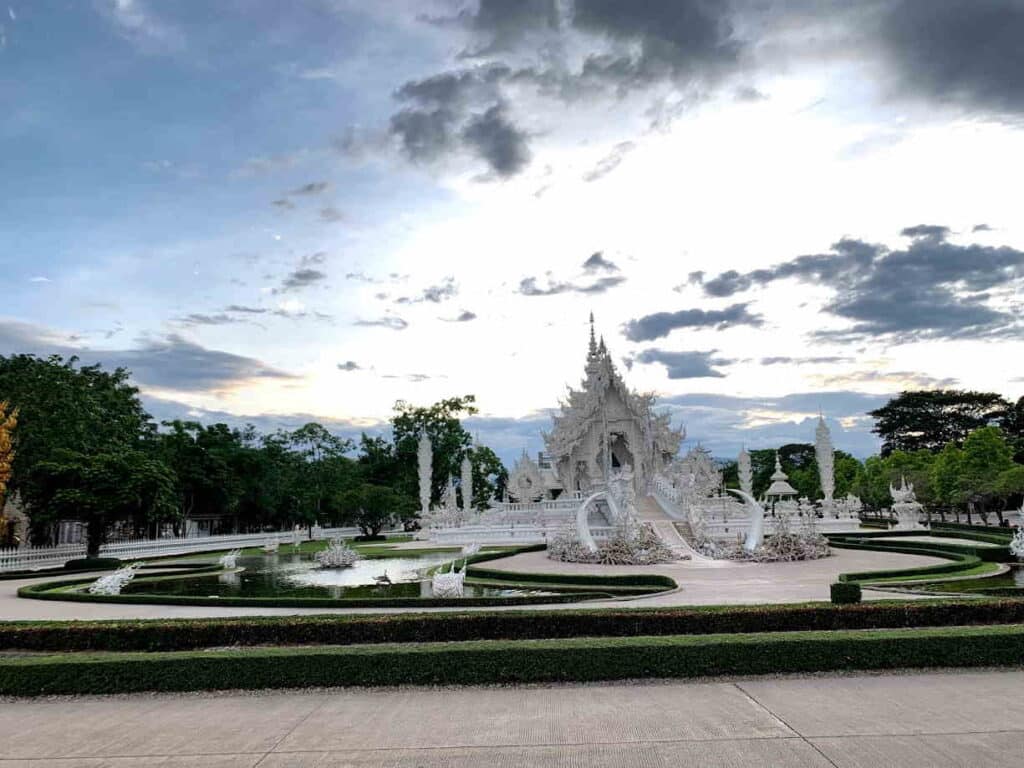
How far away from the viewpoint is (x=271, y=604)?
15.3 meters

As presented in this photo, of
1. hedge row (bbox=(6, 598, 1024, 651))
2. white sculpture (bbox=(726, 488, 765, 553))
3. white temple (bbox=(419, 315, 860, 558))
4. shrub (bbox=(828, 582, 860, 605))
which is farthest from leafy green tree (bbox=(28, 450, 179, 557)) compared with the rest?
shrub (bbox=(828, 582, 860, 605))

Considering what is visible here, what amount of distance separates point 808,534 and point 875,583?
7757mm

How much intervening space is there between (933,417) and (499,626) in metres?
77.0

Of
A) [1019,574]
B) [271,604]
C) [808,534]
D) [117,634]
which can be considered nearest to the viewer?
[117,634]

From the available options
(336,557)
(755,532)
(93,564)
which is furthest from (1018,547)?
(93,564)

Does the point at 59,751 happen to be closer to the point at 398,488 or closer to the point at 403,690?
the point at 403,690

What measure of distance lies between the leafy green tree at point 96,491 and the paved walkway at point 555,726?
2137 cm

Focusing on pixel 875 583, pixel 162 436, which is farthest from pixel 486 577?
pixel 162 436

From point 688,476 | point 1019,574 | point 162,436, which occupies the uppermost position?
point 162,436

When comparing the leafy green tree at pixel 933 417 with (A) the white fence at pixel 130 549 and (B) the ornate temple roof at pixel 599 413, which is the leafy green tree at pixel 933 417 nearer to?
(B) the ornate temple roof at pixel 599 413

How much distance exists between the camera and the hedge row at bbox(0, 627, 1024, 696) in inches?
344

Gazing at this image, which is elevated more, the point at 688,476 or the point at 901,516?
the point at 688,476

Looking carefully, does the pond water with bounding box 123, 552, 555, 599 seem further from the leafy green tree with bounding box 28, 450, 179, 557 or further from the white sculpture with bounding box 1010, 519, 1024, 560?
the white sculpture with bounding box 1010, 519, 1024, 560

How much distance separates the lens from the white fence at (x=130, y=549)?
2825cm
